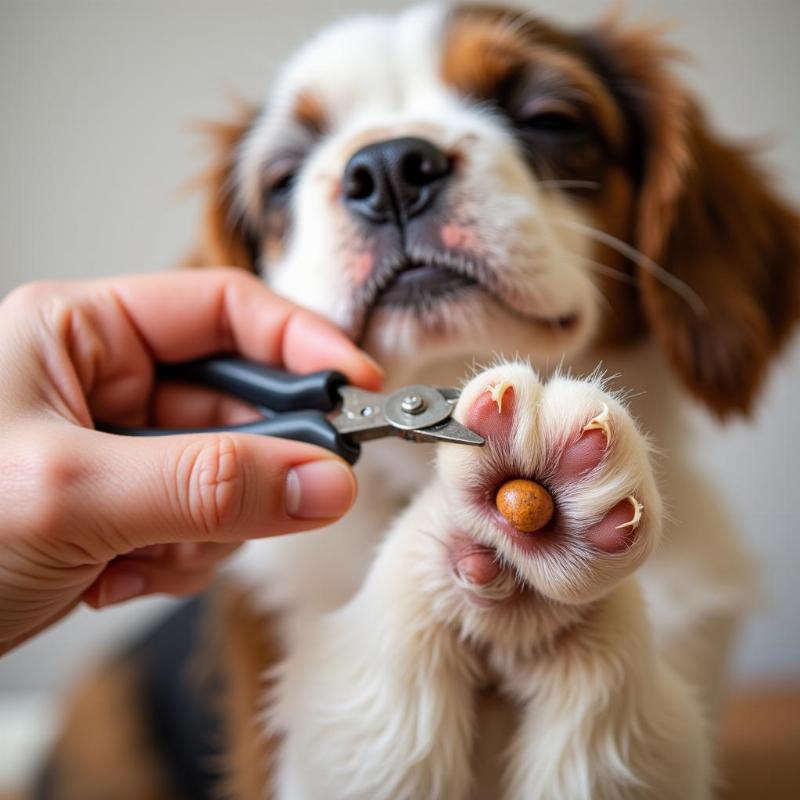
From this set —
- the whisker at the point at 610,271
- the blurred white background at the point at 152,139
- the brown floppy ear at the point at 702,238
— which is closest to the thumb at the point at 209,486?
the whisker at the point at 610,271

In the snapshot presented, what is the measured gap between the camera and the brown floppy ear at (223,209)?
1.32m

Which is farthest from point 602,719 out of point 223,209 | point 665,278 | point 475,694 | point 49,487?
point 223,209

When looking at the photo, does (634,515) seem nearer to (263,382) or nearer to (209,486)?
(209,486)

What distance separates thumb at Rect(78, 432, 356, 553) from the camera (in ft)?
2.02

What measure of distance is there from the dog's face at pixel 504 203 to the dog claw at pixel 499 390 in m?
0.33

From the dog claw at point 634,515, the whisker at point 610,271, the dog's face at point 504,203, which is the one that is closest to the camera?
the dog claw at point 634,515

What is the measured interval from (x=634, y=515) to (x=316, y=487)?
10.5 inches

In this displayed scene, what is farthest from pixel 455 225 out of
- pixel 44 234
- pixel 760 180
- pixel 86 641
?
pixel 86 641

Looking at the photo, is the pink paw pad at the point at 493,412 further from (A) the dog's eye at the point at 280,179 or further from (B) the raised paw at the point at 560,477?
(A) the dog's eye at the point at 280,179

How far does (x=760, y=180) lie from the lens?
49.6 inches

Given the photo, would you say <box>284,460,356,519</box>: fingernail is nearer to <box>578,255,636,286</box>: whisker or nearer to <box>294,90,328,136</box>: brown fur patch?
<box>578,255,636,286</box>: whisker

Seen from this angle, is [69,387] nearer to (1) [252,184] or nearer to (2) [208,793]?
(1) [252,184]

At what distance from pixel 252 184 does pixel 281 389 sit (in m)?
0.59

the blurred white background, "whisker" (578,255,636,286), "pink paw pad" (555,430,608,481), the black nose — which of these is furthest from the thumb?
the blurred white background
